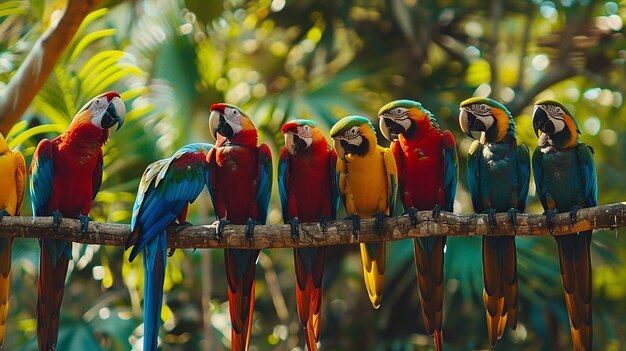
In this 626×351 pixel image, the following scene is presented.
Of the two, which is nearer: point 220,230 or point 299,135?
point 220,230

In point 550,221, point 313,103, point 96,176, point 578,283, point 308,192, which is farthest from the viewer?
point 313,103

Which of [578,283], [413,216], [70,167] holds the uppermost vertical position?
[70,167]

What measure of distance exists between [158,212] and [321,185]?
89cm

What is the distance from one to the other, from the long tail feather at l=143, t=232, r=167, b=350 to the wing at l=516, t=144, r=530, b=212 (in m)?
1.91

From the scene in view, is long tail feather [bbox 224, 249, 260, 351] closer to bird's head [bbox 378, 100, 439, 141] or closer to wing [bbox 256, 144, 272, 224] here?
wing [bbox 256, 144, 272, 224]

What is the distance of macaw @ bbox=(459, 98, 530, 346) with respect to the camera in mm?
4637

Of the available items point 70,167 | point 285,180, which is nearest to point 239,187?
point 285,180

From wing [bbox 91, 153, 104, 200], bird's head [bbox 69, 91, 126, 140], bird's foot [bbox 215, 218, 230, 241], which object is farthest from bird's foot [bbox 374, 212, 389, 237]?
wing [bbox 91, 153, 104, 200]

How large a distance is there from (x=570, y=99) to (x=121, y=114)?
6.49 meters

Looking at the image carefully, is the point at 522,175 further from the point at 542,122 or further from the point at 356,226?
the point at 356,226

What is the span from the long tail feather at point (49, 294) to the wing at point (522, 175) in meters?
2.46

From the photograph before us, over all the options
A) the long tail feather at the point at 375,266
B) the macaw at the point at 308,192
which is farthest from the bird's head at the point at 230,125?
the long tail feather at the point at 375,266

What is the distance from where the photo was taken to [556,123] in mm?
4664

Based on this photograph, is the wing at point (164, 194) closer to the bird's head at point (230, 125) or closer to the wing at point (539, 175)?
the bird's head at point (230, 125)
